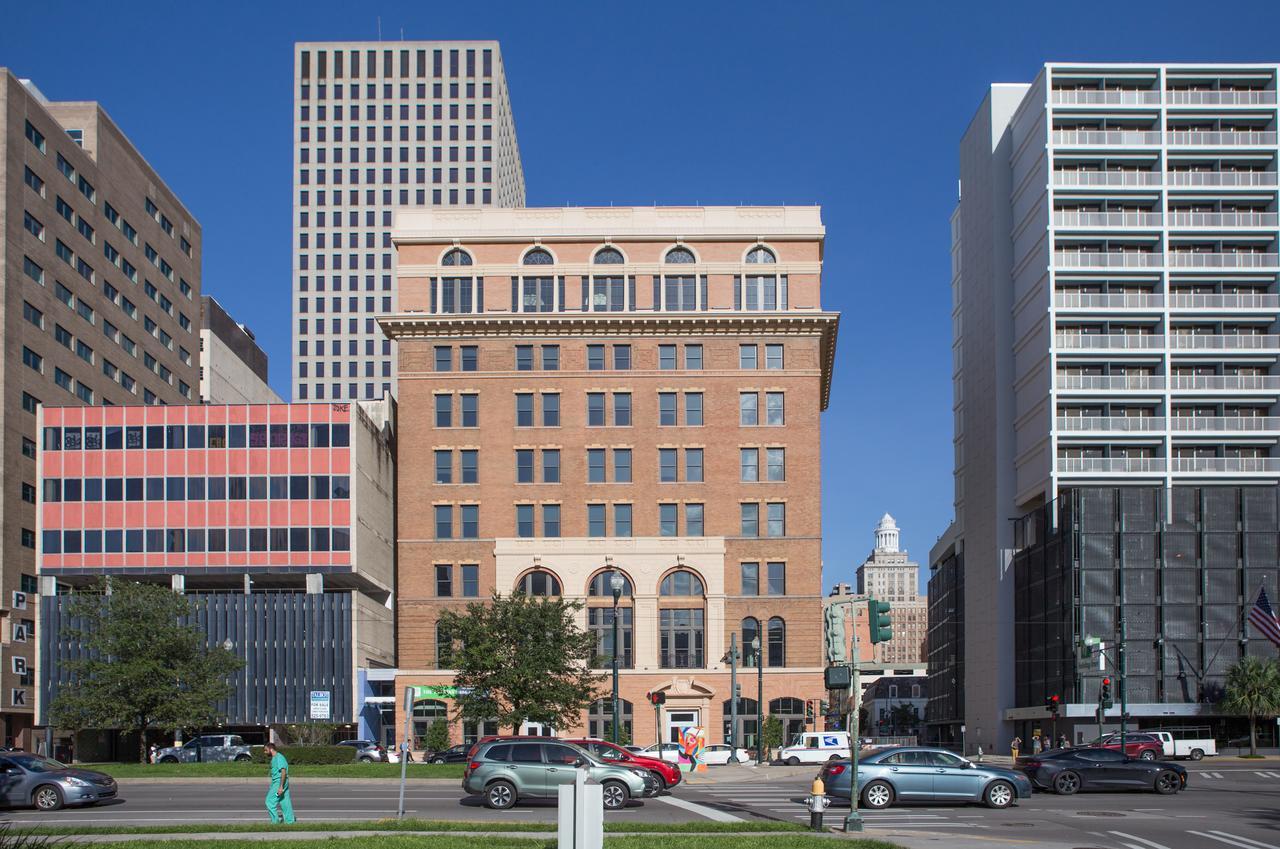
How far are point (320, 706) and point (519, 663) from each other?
67.2 ft

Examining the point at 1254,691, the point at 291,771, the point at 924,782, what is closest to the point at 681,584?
the point at 1254,691

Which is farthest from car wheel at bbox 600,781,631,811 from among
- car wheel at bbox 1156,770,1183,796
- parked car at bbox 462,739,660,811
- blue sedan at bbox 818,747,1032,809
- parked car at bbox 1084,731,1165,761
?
parked car at bbox 1084,731,1165,761

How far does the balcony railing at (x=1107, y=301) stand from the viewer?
88.3 m

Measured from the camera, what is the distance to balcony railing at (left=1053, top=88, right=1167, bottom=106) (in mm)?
89500

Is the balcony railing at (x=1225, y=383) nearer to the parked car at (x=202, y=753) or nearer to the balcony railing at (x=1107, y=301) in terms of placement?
the balcony railing at (x=1107, y=301)

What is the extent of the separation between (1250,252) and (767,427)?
35.1m

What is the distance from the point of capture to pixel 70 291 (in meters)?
91.4

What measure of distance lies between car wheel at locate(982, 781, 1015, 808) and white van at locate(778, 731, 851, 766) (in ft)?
102

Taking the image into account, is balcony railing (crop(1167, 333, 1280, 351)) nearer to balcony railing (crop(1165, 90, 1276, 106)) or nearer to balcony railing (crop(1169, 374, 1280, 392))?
balcony railing (crop(1169, 374, 1280, 392))

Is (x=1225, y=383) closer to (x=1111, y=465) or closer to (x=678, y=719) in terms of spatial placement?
(x=1111, y=465)

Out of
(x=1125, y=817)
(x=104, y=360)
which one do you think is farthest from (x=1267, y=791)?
(x=104, y=360)

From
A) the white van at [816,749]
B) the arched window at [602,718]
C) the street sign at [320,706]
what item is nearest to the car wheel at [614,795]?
the white van at [816,749]

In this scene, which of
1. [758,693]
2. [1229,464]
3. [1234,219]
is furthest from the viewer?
[1234,219]

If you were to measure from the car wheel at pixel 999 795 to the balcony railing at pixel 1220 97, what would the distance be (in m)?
69.2
